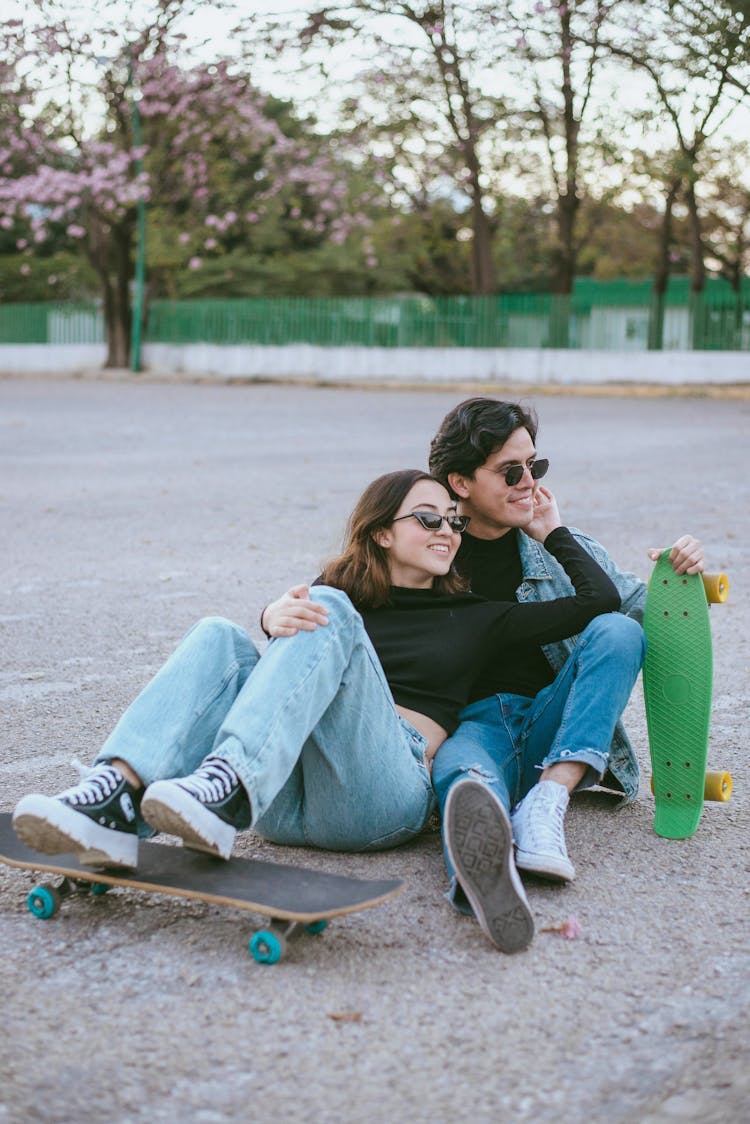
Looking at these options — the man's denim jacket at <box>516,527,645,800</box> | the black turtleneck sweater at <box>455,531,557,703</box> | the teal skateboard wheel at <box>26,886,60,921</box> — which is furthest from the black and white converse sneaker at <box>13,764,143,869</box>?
the man's denim jacket at <box>516,527,645,800</box>

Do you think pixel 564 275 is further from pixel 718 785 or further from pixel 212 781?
pixel 212 781

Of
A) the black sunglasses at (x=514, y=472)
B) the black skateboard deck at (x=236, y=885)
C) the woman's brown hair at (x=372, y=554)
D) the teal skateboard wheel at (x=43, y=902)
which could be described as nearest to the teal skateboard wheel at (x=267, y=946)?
the black skateboard deck at (x=236, y=885)

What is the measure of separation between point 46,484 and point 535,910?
9024 millimetres

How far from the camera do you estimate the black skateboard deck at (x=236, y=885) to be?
8.76ft

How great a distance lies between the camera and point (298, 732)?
293cm

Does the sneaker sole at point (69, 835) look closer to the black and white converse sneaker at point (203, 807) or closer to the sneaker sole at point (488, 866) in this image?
the black and white converse sneaker at point (203, 807)

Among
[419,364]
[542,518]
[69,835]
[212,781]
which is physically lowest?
[69,835]

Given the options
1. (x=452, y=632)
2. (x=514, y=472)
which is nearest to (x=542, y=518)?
(x=514, y=472)

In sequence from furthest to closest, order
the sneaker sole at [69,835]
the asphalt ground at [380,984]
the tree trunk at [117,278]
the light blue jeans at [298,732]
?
the tree trunk at [117,278] < the light blue jeans at [298,732] < the sneaker sole at [69,835] < the asphalt ground at [380,984]

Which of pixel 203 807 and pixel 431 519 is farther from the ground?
pixel 431 519

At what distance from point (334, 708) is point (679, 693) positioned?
94cm

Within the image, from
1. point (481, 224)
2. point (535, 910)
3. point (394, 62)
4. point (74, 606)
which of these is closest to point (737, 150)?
point (481, 224)

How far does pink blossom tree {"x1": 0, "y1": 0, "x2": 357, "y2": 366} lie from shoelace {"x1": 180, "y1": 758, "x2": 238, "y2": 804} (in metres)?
25.6

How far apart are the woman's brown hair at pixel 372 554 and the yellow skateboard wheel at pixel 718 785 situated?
807mm
